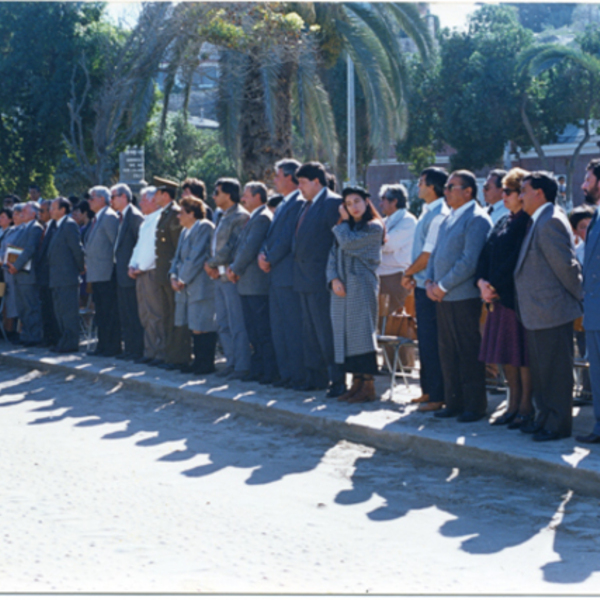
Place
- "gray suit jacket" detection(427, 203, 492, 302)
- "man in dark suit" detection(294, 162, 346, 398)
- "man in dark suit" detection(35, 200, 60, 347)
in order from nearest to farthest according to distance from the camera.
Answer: "gray suit jacket" detection(427, 203, 492, 302) → "man in dark suit" detection(294, 162, 346, 398) → "man in dark suit" detection(35, 200, 60, 347)

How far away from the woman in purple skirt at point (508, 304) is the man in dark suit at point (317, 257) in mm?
1905

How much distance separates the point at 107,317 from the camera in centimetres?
1276

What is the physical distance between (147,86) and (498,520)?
1237 cm

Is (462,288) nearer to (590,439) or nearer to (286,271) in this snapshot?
(590,439)

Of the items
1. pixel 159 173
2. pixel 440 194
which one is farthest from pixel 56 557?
pixel 159 173

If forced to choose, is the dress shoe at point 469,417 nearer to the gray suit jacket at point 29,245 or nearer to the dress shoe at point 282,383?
the dress shoe at point 282,383

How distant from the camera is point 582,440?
22.5ft

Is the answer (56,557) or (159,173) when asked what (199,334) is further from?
(159,173)

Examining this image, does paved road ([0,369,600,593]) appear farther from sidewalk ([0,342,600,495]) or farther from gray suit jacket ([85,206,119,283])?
gray suit jacket ([85,206,119,283])

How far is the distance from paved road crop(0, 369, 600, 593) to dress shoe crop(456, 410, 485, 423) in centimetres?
78

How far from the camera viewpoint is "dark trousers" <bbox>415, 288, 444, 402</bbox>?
27.5 feet

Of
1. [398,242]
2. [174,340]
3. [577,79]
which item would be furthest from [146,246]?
[577,79]

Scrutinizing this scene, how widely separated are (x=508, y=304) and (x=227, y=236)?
383 cm

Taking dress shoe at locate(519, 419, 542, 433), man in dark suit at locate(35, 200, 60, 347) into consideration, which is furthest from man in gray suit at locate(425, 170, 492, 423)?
man in dark suit at locate(35, 200, 60, 347)
